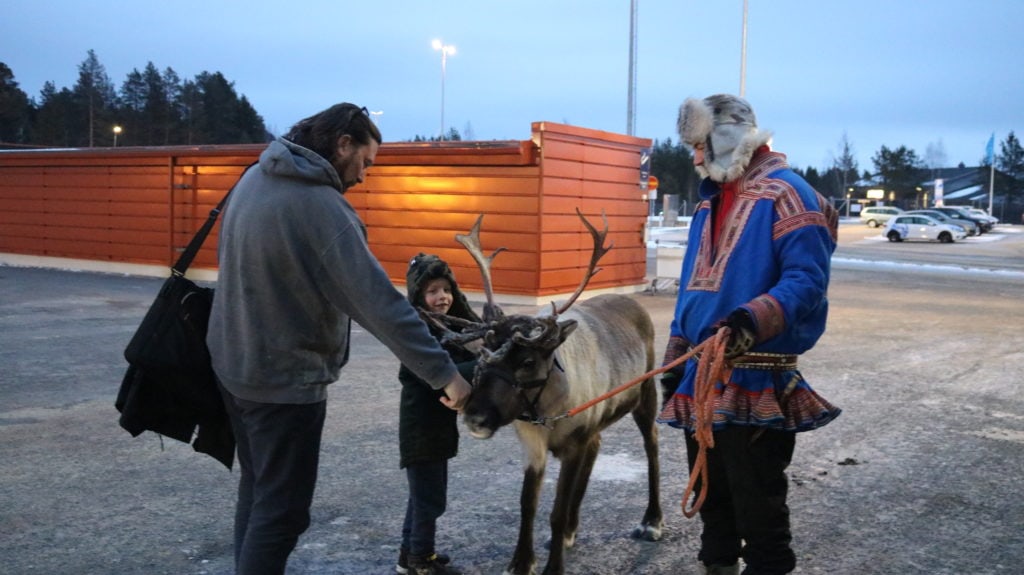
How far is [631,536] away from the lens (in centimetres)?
490

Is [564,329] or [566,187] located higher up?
[566,187]

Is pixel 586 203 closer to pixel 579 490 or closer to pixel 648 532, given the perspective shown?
pixel 648 532

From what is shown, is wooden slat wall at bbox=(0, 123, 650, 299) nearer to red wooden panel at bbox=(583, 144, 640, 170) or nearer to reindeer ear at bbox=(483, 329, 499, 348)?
red wooden panel at bbox=(583, 144, 640, 170)

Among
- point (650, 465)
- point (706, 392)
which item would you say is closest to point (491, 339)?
point (706, 392)

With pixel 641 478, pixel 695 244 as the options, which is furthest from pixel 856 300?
pixel 695 244

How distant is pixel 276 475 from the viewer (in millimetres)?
3105

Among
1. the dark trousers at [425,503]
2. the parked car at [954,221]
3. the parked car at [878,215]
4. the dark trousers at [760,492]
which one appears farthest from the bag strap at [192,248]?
the parked car at [878,215]

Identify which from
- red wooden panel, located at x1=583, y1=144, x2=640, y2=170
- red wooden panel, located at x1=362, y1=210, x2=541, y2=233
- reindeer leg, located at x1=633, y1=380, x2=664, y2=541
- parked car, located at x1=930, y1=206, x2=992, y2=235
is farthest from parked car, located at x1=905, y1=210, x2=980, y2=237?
reindeer leg, located at x1=633, y1=380, x2=664, y2=541

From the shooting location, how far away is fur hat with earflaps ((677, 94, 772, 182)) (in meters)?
3.44

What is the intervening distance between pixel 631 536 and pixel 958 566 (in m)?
1.53

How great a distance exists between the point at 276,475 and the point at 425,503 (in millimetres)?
1225

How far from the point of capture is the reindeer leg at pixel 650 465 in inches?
193

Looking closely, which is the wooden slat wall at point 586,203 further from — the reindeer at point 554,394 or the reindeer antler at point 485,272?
the reindeer at point 554,394

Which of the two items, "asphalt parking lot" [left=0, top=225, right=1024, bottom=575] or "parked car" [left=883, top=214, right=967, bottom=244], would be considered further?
"parked car" [left=883, top=214, right=967, bottom=244]
